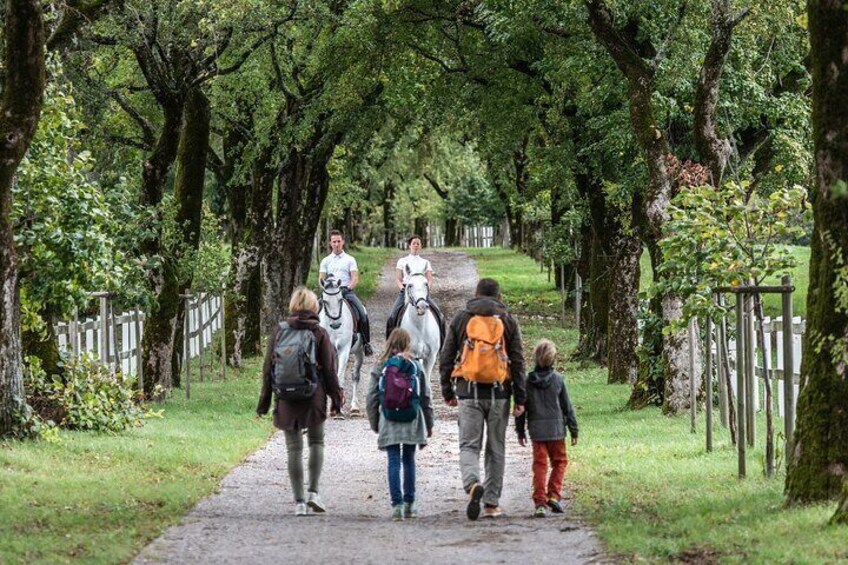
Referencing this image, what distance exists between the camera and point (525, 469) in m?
16.4

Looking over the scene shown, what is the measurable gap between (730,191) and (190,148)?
12749 millimetres

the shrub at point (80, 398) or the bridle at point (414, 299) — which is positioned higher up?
the bridle at point (414, 299)

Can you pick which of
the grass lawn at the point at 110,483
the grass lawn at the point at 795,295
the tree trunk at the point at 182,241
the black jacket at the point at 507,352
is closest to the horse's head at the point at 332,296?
the grass lawn at the point at 110,483

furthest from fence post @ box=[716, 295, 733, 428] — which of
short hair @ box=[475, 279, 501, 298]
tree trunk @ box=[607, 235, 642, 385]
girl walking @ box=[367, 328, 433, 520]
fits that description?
tree trunk @ box=[607, 235, 642, 385]

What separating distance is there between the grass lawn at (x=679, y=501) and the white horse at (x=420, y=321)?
8.35 feet

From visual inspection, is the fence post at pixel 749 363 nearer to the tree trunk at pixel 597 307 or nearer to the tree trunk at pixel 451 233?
the tree trunk at pixel 597 307

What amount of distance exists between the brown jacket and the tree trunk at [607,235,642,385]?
15.4m

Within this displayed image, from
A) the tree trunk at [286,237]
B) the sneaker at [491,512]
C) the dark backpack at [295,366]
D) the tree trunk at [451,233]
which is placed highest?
the tree trunk at [451,233]

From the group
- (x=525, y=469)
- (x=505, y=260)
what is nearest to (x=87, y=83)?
(x=525, y=469)

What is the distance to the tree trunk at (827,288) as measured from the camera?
1089 cm

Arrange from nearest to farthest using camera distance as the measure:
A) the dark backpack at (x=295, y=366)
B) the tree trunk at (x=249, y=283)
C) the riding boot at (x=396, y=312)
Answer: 1. the dark backpack at (x=295, y=366)
2. the riding boot at (x=396, y=312)
3. the tree trunk at (x=249, y=283)

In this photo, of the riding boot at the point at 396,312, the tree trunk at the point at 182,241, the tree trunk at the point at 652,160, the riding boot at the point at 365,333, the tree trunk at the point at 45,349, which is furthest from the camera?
the tree trunk at the point at 182,241

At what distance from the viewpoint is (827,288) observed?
11.1 m

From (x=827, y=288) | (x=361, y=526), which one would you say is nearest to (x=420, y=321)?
(x=361, y=526)
